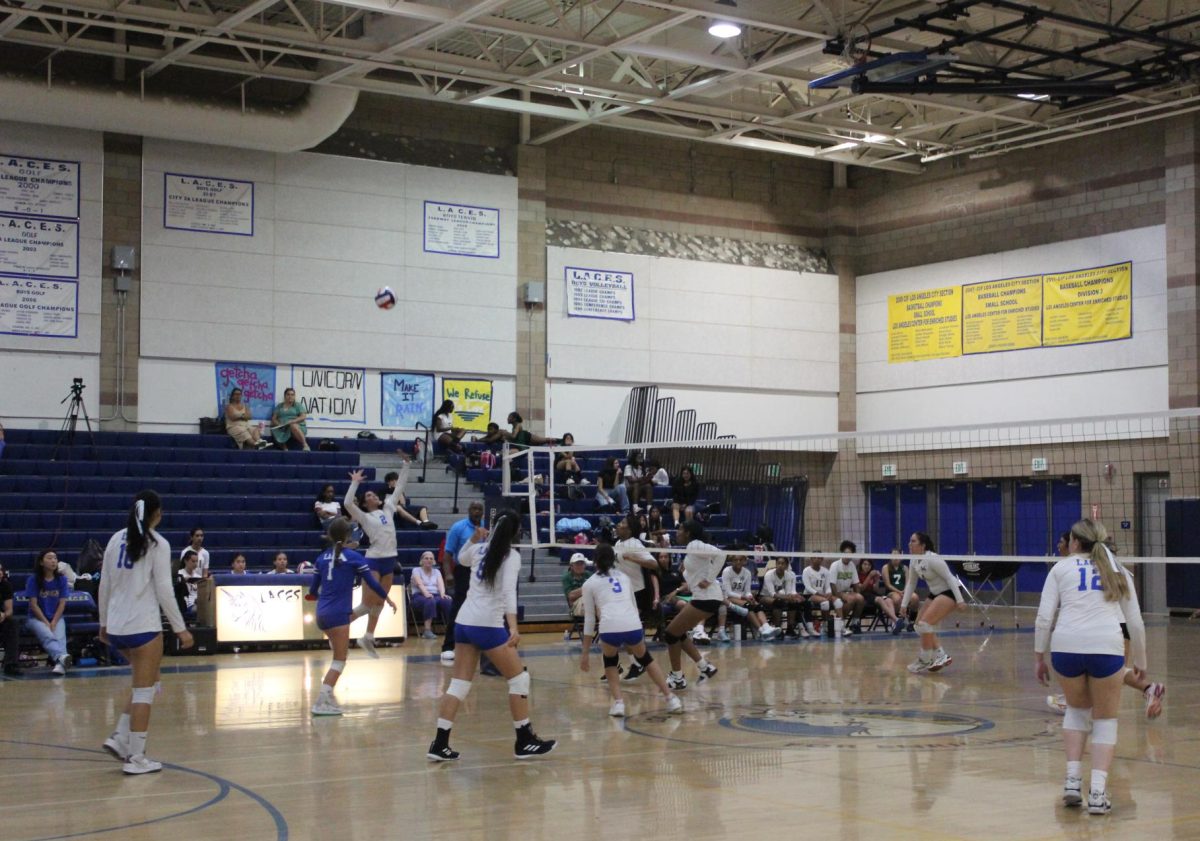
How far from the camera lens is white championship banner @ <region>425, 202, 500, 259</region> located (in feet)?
86.5

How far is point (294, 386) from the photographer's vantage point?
24.9 m

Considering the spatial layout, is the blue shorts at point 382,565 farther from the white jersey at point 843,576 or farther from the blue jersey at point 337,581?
the white jersey at point 843,576

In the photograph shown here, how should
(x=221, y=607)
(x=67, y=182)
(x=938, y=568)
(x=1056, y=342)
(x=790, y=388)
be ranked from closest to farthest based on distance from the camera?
(x=938, y=568), (x=221, y=607), (x=67, y=182), (x=1056, y=342), (x=790, y=388)

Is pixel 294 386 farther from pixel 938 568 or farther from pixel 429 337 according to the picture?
pixel 938 568

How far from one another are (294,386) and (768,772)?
1737 centimetres

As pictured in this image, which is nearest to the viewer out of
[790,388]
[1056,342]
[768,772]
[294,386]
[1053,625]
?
[1053,625]

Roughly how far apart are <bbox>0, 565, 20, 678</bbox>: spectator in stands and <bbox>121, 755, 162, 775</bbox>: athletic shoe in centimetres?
709

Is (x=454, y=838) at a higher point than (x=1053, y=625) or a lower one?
lower

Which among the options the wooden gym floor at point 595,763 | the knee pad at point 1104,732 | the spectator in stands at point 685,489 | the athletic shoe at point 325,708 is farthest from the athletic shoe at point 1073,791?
the spectator in stands at point 685,489

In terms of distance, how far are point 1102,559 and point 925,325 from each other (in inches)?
871

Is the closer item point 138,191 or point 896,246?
point 138,191

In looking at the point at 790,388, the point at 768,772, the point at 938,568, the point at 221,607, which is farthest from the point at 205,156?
the point at 768,772

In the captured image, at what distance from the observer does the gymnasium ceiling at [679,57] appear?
65.7ft

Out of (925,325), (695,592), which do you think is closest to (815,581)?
(695,592)
